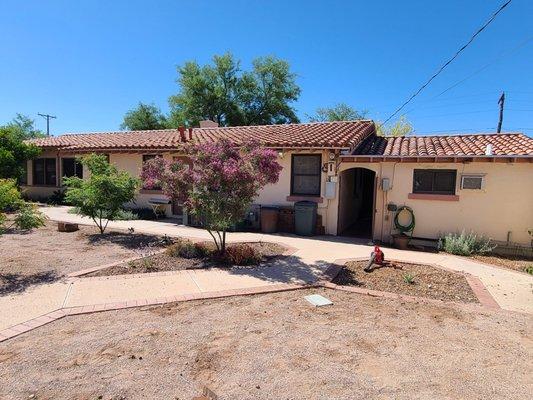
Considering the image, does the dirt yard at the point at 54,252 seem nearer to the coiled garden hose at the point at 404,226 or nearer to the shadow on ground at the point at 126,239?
the shadow on ground at the point at 126,239

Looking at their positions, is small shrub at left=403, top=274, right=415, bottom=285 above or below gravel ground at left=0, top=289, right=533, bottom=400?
above

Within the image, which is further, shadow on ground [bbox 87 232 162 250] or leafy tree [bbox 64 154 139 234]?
leafy tree [bbox 64 154 139 234]

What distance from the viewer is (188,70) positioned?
1273 inches

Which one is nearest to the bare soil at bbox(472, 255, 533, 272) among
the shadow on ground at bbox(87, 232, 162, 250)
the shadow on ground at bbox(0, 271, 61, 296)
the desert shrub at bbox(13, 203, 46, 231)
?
the shadow on ground at bbox(87, 232, 162, 250)

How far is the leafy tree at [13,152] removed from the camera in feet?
51.6

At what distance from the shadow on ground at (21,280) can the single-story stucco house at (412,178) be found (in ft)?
10.3

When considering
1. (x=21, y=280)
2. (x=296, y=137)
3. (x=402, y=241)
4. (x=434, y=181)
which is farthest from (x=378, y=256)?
(x=21, y=280)

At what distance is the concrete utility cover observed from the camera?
5.40 meters

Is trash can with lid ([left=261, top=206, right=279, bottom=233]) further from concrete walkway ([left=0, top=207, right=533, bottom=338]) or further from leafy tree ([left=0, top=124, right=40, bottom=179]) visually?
leafy tree ([left=0, top=124, right=40, bottom=179])

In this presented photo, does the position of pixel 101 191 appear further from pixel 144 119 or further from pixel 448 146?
pixel 144 119

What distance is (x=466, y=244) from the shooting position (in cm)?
927

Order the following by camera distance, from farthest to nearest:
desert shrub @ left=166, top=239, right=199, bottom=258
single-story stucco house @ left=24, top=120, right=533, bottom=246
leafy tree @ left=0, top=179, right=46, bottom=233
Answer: single-story stucco house @ left=24, top=120, right=533, bottom=246 → desert shrub @ left=166, top=239, right=199, bottom=258 → leafy tree @ left=0, top=179, right=46, bottom=233

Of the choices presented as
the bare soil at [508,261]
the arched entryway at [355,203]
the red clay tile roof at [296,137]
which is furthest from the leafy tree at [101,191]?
the bare soil at [508,261]

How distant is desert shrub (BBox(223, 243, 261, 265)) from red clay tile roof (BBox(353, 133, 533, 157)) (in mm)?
5309
